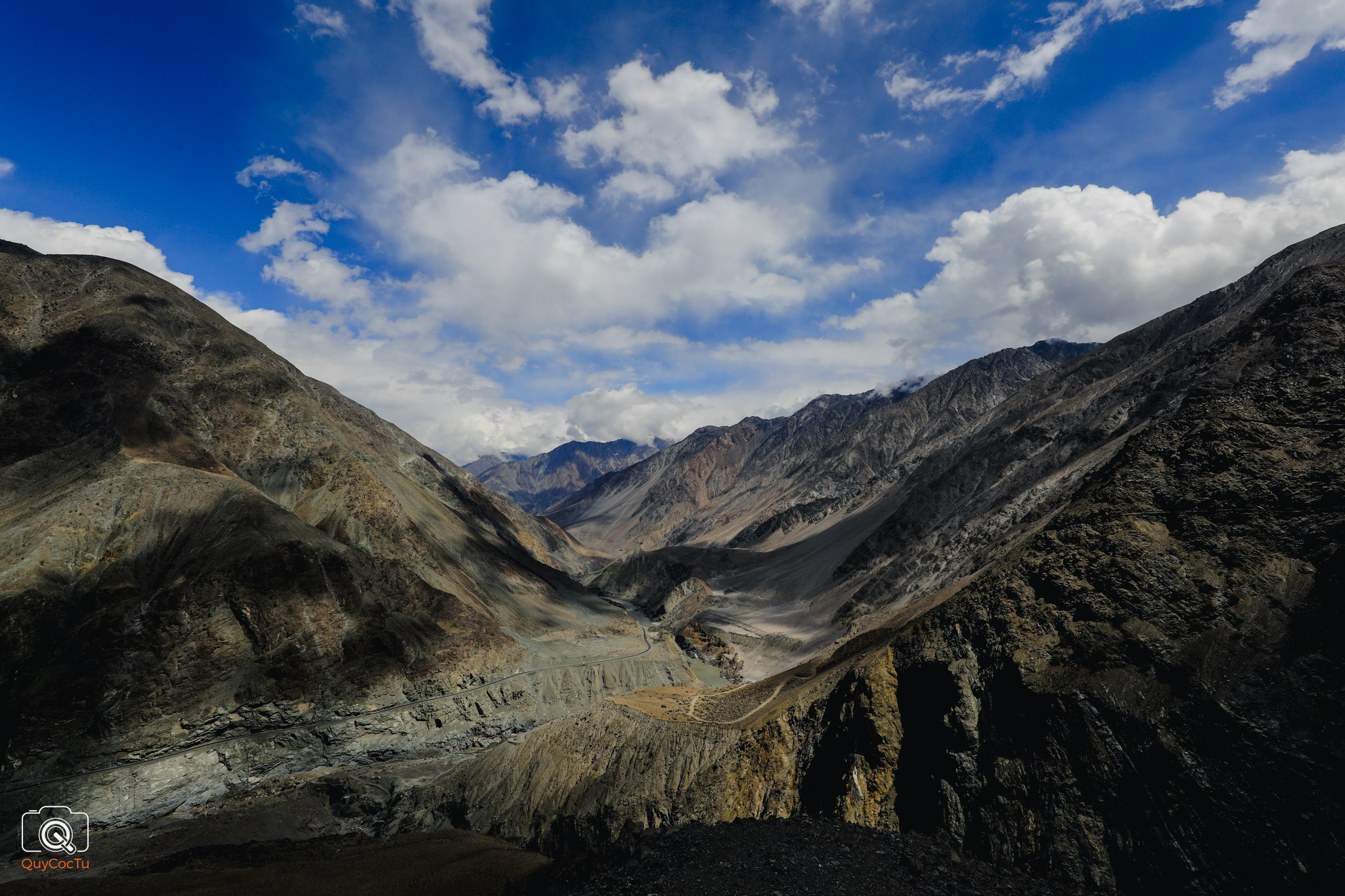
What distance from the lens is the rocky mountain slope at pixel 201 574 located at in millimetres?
30297

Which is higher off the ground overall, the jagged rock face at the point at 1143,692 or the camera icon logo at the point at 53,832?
the jagged rock face at the point at 1143,692

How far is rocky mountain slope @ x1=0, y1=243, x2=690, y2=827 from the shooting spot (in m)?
30.3

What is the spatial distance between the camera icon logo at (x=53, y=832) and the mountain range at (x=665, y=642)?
3.18 ft

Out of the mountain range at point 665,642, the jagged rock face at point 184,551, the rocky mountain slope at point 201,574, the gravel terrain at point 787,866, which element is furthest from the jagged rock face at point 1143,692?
the jagged rock face at point 184,551

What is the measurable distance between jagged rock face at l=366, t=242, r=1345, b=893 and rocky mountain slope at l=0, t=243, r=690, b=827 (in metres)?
26.0

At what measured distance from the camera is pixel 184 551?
3725 centimetres

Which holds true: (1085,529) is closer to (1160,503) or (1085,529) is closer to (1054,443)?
(1160,503)

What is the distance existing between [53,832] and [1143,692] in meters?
46.4

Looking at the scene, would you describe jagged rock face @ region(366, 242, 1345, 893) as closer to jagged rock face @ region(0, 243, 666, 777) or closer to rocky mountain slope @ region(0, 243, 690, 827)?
rocky mountain slope @ region(0, 243, 690, 827)

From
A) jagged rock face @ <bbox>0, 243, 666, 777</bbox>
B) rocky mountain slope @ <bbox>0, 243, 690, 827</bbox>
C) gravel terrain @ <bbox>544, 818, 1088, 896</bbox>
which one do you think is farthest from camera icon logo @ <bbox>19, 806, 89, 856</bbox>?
gravel terrain @ <bbox>544, 818, 1088, 896</bbox>

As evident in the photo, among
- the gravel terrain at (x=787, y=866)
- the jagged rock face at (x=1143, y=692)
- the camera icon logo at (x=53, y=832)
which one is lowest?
the camera icon logo at (x=53, y=832)

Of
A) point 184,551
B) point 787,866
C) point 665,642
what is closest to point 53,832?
point 184,551

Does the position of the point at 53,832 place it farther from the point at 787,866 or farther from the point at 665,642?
the point at 665,642

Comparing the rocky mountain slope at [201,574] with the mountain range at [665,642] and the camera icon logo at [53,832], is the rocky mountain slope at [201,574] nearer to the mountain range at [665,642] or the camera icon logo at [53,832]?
the mountain range at [665,642]
